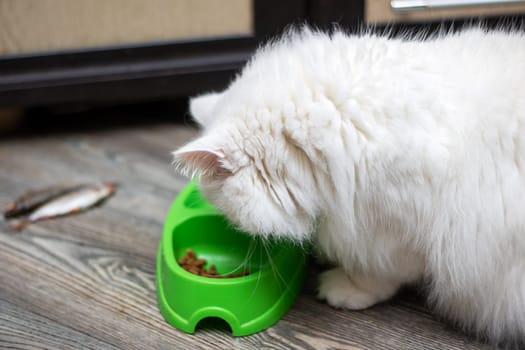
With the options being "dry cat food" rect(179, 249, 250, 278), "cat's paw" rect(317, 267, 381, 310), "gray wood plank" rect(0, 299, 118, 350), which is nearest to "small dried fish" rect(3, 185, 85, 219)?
"gray wood plank" rect(0, 299, 118, 350)

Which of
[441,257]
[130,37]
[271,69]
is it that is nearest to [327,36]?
[271,69]

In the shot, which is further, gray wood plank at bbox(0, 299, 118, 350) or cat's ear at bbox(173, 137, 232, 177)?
gray wood plank at bbox(0, 299, 118, 350)

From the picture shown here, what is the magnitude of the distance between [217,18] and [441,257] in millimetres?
1496

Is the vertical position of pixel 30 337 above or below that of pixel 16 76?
below

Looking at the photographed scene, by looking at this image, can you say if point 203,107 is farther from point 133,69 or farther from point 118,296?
point 133,69

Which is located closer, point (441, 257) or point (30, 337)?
point (441, 257)

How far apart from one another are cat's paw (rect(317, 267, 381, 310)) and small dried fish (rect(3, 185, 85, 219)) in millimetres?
1038

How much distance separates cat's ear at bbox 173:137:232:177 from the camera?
1.11 m

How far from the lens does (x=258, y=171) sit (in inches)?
47.0

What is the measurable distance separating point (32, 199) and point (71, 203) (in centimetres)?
14

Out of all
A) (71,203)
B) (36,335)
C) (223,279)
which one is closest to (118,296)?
(36,335)

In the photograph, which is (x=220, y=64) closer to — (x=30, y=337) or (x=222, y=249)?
(x=222, y=249)

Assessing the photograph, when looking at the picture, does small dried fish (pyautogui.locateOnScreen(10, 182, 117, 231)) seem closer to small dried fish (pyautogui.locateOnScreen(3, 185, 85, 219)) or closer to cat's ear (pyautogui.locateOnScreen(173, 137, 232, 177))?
small dried fish (pyautogui.locateOnScreen(3, 185, 85, 219))

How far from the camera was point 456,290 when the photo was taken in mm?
1244
